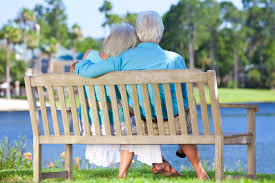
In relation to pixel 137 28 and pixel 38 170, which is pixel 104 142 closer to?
pixel 38 170

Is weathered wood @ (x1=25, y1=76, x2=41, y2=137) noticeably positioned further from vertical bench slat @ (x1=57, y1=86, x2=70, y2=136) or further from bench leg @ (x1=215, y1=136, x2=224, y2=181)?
bench leg @ (x1=215, y1=136, x2=224, y2=181)

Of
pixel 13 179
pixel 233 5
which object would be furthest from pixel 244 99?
pixel 13 179

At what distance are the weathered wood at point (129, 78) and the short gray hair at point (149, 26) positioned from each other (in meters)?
0.32

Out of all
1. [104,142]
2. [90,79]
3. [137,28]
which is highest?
[137,28]

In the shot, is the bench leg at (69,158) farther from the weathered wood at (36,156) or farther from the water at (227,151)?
the water at (227,151)

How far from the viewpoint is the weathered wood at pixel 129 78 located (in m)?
2.74

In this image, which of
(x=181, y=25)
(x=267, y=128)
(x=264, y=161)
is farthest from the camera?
(x=181, y=25)

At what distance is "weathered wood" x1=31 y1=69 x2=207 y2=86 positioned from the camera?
274cm

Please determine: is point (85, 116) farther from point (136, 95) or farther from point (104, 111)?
point (136, 95)

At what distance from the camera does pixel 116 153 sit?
3172 mm

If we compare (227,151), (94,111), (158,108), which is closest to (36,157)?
(94,111)

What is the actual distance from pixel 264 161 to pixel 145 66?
9082 millimetres

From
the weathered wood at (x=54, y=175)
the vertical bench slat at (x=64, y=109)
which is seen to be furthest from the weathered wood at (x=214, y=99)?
the weathered wood at (x=54, y=175)

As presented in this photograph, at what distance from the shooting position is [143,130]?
9.59 ft
